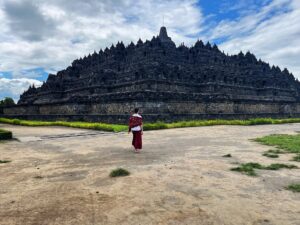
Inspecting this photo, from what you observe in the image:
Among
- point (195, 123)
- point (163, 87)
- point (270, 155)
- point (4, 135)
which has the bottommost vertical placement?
point (270, 155)

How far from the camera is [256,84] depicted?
1697 inches

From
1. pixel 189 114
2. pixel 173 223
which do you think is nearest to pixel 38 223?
pixel 173 223

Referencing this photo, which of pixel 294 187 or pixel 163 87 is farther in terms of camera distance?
pixel 163 87

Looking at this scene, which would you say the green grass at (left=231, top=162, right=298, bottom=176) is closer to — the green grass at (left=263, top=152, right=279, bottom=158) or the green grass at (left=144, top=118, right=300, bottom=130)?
the green grass at (left=263, top=152, right=279, bottom=158)

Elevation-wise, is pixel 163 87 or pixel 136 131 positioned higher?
pixel 163 87

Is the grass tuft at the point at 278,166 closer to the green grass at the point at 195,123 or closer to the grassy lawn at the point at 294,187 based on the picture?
the grassy lawn at the point at 294,187

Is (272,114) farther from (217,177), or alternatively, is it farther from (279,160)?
(217,177)

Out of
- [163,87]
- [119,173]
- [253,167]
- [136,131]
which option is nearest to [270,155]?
[253,167]

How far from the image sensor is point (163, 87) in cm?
3109

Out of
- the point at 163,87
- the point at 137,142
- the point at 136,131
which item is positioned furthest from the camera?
the point at 163,87

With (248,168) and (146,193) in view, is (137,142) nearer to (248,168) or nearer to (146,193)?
(248,168)

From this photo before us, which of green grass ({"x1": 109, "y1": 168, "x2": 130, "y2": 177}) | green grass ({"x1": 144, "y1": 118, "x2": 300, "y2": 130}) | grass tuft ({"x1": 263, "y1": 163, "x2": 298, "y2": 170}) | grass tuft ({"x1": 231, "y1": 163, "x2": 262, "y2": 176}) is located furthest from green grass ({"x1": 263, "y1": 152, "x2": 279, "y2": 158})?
green grass ({"x1": 144, "y1": 118, "x2": 300, "y2": 130})

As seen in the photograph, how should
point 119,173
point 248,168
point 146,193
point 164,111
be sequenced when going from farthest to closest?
point 164,111 < point 248,168 < point 119,173 < point 146,193

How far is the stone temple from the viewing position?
2533cm
